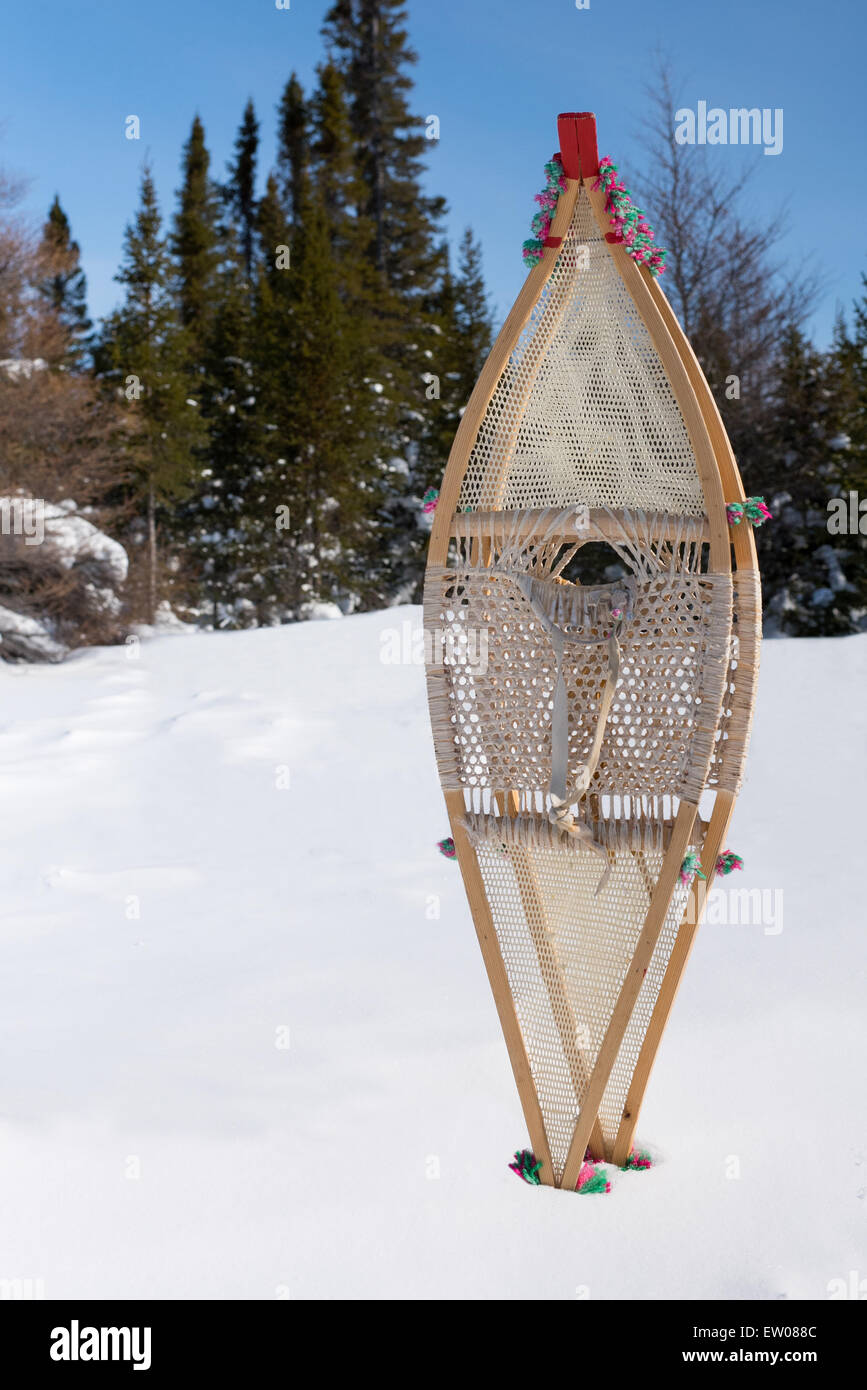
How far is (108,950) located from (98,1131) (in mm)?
953

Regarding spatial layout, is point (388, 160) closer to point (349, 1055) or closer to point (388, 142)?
point (388, 142)

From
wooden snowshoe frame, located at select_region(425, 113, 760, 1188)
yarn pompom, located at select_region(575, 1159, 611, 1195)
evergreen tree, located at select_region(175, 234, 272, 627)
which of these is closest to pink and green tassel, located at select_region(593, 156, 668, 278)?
wooden snowshoe frame, located at select_region(425, 113, 760, 1188)

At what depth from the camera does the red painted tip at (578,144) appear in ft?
5.41

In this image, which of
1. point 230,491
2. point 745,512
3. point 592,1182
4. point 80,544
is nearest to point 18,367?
point 80,544

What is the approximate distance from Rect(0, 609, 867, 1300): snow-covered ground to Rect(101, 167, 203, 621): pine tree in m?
8.50

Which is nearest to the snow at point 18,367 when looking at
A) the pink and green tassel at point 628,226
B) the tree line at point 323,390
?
the tree line at point 323,390

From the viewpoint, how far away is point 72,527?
30.0 feet

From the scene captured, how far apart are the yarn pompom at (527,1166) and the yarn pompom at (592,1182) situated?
0.07m

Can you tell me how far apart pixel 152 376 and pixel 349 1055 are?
1119 cm

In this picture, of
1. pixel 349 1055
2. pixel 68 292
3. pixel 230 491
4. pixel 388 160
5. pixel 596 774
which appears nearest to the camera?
pixel 596 774

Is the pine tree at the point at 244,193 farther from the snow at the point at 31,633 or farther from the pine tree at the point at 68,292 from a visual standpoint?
the snow at the point at 31,633

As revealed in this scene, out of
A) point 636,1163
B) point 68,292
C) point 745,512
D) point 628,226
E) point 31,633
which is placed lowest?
point 636,1163

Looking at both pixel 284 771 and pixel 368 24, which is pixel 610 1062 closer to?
pixel 284 771

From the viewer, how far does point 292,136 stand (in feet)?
63.9
